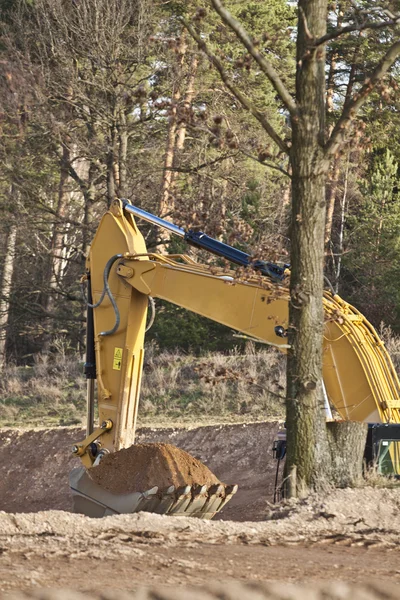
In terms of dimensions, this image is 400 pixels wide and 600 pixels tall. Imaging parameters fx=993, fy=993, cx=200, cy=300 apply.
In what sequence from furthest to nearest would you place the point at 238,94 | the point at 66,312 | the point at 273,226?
the point at 66,312, the point at 273,226, the point at 238,94

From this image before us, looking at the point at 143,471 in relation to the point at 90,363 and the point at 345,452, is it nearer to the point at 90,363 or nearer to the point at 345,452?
the point at 90,363

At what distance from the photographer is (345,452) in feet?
27.3

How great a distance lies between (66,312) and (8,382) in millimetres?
4548

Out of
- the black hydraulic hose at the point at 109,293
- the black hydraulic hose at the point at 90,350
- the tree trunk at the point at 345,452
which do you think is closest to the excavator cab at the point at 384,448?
the tree trunk at the point at 345,452

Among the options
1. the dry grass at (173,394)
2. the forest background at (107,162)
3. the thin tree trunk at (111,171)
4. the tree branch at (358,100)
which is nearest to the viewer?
the tree branch at (358,100)

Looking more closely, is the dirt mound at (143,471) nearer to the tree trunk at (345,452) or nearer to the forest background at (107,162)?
the tree trunk at (345,452)

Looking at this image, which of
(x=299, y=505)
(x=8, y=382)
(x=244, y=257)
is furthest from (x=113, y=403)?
(x=8, y=382)

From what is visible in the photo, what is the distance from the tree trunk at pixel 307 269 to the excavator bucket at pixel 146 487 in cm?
208

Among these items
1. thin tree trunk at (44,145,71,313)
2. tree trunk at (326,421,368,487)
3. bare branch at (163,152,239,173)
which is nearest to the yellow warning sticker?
tree trunk at (326,421,368,487)

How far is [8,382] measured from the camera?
69.2 ft

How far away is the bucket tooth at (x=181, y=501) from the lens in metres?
9.80

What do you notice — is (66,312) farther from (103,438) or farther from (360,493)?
(360,493)

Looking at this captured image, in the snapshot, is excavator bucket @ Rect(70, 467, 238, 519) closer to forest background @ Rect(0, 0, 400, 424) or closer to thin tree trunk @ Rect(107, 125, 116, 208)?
forest background @ Rect(0, 0, 400, 424)

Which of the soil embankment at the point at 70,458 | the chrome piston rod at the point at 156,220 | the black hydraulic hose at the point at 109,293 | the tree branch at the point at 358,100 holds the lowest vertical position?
the soil embankment at the point at 70,458
